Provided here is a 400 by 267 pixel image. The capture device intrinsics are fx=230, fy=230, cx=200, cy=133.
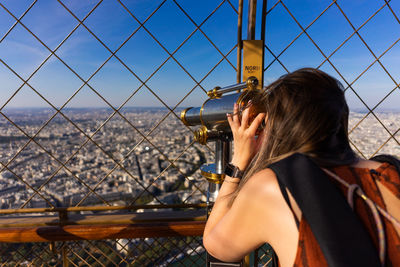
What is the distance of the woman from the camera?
41 cm

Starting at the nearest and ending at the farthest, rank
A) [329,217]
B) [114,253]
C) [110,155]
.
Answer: [329,217] < [110,155] < [114,253]

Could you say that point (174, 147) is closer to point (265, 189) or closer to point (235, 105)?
point (235, 105)

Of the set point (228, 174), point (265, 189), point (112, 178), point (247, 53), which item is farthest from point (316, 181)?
point (112, 178)

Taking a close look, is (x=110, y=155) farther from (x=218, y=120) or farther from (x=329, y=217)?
(x=329, y=217)

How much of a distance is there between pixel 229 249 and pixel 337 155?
0.31 meters

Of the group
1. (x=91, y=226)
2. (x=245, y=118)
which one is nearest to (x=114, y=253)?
(x=91, y=226)

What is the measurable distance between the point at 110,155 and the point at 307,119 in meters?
1.07

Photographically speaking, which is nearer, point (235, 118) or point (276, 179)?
point (276, 179)

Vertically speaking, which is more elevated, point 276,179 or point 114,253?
point 276,179

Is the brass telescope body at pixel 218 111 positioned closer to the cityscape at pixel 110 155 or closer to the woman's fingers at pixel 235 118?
the woman's fingers at pixel 235 118

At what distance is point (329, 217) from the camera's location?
1.23 feet

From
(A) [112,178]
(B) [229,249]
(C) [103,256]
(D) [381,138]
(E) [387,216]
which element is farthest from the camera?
(A) [112,178]

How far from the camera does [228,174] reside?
23.5 inches

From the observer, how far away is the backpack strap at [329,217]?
36cm
